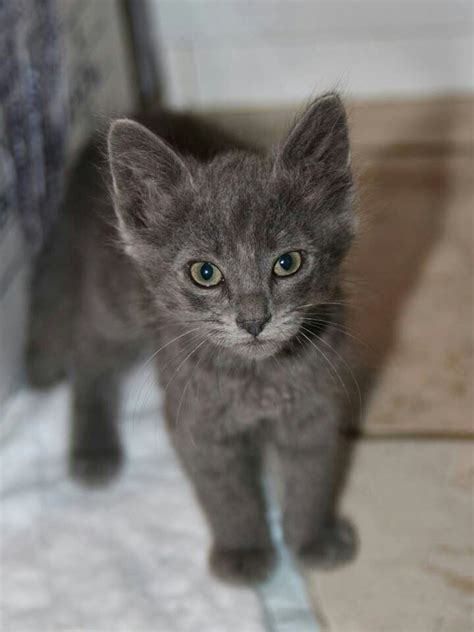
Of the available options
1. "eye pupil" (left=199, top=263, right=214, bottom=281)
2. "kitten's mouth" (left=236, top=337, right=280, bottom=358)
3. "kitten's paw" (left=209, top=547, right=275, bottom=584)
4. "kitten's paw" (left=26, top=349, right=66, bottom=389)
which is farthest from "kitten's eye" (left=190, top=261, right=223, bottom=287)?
"kitten's paw" (left=26, top=349, right=66, bottom=389)

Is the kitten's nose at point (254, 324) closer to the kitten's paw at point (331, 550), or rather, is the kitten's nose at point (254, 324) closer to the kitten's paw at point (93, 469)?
the kitten's paw at point (331, 550)

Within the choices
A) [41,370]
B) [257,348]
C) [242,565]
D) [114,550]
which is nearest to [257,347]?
[257,348]

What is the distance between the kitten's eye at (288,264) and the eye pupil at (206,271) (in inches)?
3.7

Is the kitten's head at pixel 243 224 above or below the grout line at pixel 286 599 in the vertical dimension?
above

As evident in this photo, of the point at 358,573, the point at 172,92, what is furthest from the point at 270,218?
the point at 172,92

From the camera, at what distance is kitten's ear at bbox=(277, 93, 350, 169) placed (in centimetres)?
124

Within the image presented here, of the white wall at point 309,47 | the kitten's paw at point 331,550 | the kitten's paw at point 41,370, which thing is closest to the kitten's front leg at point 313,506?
the kitten's paw at point 331,550

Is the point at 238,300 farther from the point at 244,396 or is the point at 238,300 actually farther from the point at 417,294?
the point at 417,294

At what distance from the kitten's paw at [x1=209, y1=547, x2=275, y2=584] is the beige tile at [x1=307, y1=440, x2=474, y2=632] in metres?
0.08

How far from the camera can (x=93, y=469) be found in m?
1.74

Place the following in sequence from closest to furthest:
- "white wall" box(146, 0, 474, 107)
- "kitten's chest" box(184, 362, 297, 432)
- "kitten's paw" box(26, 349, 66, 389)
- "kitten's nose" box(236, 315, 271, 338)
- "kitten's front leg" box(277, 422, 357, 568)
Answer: "kitten's nose" box(236, 315, 271, 338) < "kitten's chest" box(184, 362, 297, 432) < "kitten's front leg" box(277, 422, 357, 568) < "kitten's paw" box(26, 349, 66, 389) < "white wall" box(146, 0, 474, 107)

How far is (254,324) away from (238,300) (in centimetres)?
4

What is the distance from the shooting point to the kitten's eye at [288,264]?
4.12 ft

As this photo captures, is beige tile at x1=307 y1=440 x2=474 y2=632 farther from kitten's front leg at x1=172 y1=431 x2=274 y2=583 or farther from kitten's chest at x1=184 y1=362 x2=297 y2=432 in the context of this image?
kitten's chest at x1=184 y1=362 x2=297 y2=432
